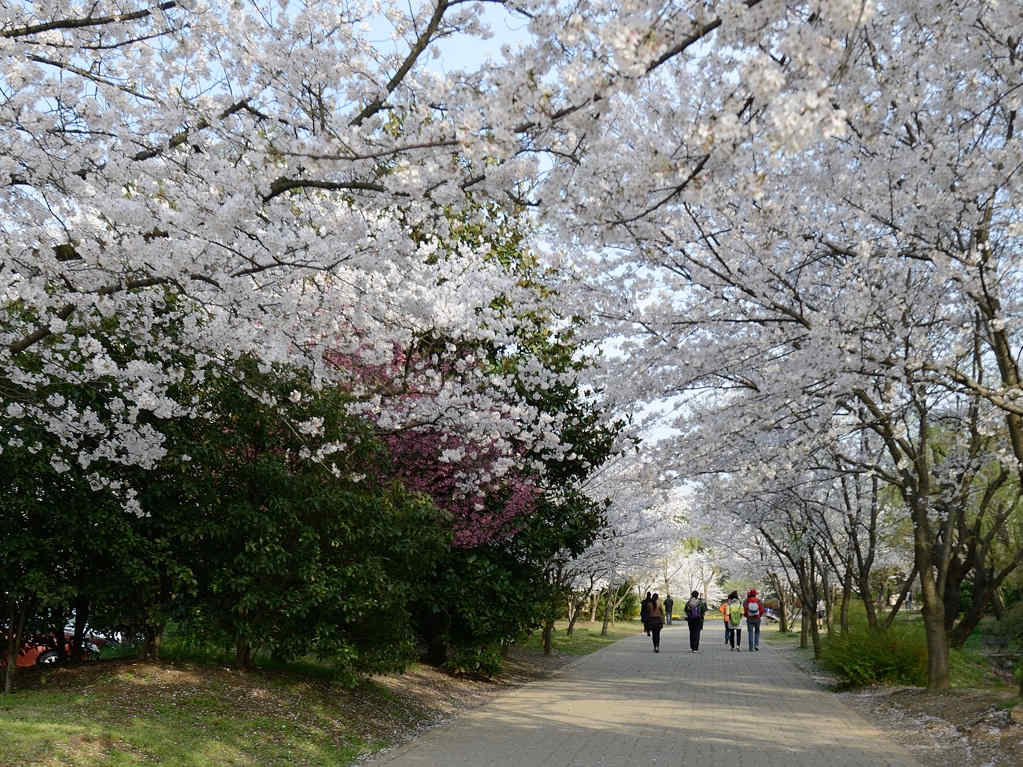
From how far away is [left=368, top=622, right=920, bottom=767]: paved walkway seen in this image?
25.6 feet

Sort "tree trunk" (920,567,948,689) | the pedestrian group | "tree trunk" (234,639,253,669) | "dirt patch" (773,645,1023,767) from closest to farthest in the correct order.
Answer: "dirt patch" (773,645,1023,767)
"tree trunk" (234,639,253,669)
"tree trunk" (920,567,948,689)
the pedestrian group

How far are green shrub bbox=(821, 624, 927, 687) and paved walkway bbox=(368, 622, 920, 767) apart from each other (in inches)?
27.7

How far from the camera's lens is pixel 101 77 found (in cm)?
546

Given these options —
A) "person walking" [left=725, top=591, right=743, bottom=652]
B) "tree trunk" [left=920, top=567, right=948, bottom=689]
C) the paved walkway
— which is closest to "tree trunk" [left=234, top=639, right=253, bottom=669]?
the paved walkway

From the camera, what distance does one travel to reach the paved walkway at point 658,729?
7.82 metres

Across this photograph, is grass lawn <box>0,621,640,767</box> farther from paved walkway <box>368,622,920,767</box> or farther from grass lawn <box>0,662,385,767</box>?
paved walkway <box>368,622,920,767</box>

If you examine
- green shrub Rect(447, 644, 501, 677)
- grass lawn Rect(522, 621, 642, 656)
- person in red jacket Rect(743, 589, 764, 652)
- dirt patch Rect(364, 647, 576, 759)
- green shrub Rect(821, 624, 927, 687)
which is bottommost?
dirt patch Rect(364, 647, 576, 759)

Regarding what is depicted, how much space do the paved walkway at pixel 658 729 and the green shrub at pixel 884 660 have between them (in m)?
0.70

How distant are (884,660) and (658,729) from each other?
6427 millimetres

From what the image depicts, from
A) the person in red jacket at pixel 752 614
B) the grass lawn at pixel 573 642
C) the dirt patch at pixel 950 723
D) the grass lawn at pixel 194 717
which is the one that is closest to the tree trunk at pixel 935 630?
the dirt patch at pixel 950 723

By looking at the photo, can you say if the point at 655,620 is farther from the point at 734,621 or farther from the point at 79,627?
the point at 79,627

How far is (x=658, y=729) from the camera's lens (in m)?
9.47

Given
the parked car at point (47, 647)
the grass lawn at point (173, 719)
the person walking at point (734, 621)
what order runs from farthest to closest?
the person walking at point (734, 621), the parked car at point (47, 647), the grass lawn at point (173, 719)

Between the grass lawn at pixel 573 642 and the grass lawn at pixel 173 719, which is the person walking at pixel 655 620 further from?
the grass lawn at pixel 173 719
